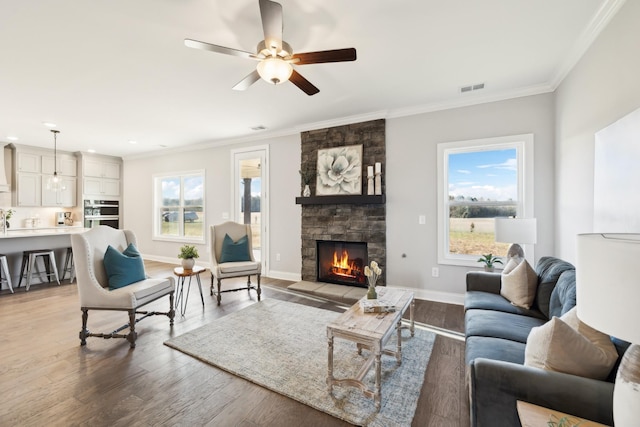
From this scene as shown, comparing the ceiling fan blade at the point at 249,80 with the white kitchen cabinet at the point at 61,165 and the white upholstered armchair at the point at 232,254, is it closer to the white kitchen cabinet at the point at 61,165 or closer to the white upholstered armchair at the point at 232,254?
the white upholstered armchair at the point at 232,254

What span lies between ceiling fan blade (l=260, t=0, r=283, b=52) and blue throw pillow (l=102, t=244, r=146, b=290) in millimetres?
2536

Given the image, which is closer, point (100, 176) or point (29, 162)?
point (29, 162)

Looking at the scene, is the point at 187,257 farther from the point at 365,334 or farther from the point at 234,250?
the point at 365,334

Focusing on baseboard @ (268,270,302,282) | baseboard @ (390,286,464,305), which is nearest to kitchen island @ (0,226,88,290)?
baseboard @ (268,270,302,282)

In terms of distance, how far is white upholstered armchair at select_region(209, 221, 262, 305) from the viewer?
3.96 metres

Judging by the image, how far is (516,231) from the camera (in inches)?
112

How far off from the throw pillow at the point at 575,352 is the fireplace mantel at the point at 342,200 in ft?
9.53

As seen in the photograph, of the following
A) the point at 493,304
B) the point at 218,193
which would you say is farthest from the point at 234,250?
the point at 493,304

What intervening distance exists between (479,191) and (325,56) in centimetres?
284

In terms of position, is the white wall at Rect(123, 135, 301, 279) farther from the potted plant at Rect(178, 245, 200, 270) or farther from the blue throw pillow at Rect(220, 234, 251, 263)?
the potted plant at Rect(178, 245, 200, 270)

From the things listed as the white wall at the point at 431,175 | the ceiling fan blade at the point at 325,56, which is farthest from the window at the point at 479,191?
the ceiling fan blade at the point at 325,56

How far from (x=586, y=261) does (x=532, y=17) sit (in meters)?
2.26

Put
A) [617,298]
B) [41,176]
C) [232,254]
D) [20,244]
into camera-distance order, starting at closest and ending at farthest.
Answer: [617,298], [232,254], [20,244], [41,176]

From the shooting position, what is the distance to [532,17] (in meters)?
2.16
